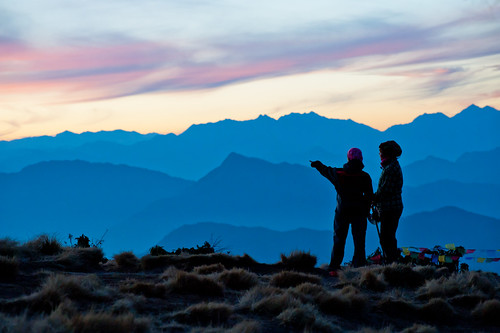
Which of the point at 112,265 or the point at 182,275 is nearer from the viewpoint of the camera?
the point at 182,275

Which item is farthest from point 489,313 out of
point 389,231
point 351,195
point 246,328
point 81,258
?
point 81,258

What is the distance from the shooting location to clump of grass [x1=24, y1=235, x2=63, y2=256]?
12015 millimetres

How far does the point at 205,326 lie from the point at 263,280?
11.7 ft

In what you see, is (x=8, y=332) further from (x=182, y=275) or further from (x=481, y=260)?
(x=481, y=260)

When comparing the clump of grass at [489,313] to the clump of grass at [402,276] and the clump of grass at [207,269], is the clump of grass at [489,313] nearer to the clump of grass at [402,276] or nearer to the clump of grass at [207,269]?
the clump of grass at [402,276]

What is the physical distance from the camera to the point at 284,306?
763cm

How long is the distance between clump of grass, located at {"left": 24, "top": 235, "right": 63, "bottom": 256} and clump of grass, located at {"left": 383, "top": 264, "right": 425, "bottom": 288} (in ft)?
20.7

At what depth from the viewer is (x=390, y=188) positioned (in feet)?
38.3

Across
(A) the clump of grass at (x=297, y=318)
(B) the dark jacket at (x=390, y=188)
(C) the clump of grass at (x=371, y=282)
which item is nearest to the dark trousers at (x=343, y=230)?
(B) the dark jacket at (x=390, y=188)

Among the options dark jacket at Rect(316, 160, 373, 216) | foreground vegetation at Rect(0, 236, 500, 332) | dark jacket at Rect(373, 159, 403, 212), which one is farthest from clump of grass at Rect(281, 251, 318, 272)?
dark jacket at Rect(373, 159, 403, 212)

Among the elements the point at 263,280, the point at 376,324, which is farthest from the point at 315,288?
the point at 263,280

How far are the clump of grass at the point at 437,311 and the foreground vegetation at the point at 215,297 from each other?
0.05 feet

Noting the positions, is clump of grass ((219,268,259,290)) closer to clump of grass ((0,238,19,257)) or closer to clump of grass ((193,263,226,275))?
clump of grass ((193,263,226,275))

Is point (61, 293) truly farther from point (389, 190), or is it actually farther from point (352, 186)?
point (389, 190)
